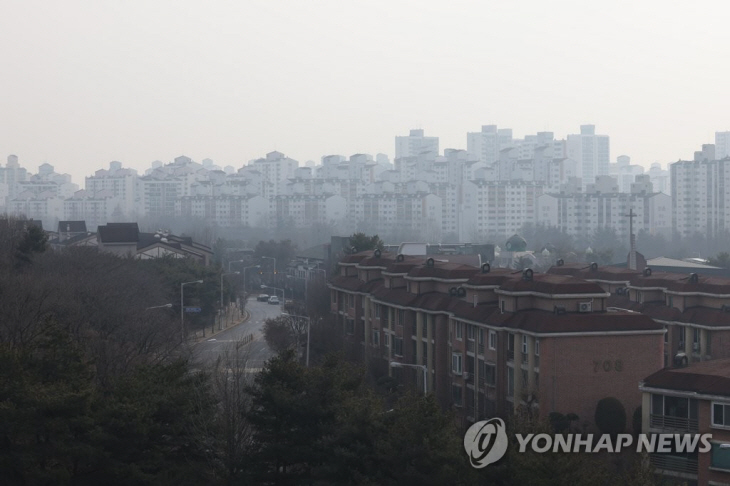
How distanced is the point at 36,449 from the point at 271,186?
9102 centimetres

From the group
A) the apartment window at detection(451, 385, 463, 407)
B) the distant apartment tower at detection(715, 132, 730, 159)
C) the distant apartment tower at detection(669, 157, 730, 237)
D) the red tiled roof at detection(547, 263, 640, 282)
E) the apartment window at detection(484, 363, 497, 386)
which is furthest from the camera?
the distant apartment tower at detection(715, 132, 730, 159)

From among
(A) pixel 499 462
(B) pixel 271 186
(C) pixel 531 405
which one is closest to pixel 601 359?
(C) pixel 531 405

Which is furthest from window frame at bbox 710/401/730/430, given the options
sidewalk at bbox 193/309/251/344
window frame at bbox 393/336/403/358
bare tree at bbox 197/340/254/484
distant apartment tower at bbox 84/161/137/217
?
distant apartment tower at bbox 84/161/137/217

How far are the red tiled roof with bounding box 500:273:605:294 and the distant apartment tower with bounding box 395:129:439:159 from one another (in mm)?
112234

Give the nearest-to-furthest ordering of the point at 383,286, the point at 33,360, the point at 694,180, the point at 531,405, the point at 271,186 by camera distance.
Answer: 1. the point at 33,360
2. the point at 531,405
3. the point at 383,286
4. the point at 694,180
5. the point at 271,186

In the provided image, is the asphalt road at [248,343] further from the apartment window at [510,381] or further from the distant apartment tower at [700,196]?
the distant apartment tower at [700,196]

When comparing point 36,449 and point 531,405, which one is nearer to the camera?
point 36,449

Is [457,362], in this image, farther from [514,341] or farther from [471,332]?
[514,341]

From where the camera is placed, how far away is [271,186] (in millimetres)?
101750

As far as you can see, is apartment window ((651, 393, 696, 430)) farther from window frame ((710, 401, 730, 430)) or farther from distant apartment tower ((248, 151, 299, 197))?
distant apartment tower ((248, 151, 299, 197))

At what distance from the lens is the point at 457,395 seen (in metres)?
19.2

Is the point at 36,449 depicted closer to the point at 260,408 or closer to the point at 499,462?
the point at 260,408

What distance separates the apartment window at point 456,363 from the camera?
1902cm

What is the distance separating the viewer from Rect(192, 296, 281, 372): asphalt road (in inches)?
842
